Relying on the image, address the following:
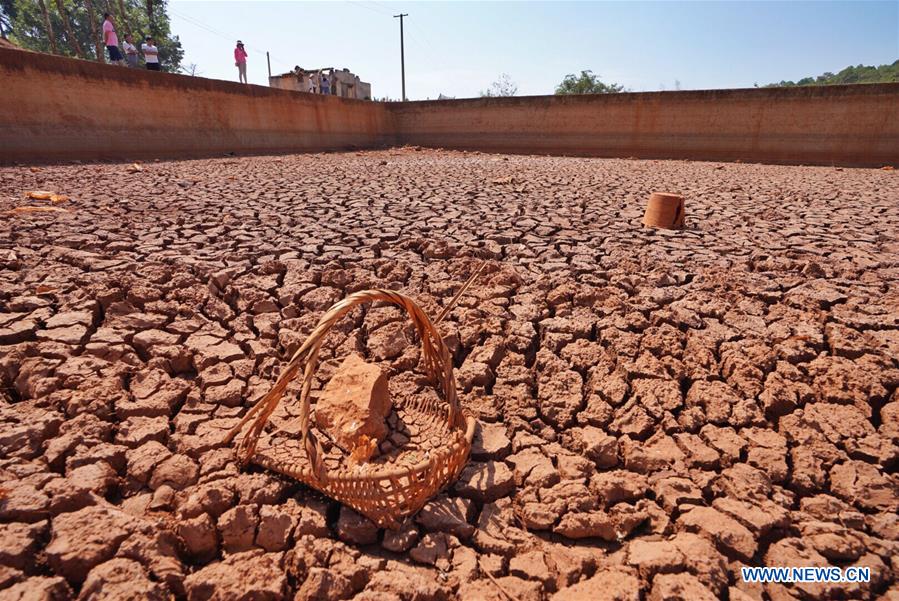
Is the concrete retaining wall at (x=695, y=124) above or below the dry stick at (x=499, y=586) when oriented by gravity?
above

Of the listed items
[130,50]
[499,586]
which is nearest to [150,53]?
[130,50]

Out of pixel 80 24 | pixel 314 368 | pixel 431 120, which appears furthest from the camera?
pixel 80 24

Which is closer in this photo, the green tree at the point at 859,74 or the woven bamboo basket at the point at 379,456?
the woven bamboo basket at the point at 379,456

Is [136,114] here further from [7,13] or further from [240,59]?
[7,13]

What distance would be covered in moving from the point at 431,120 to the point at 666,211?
10137mm

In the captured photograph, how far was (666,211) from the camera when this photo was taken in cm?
325

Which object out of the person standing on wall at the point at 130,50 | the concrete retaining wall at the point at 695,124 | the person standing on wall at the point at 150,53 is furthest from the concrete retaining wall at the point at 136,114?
the concrete retaining wall at the point at 695,124

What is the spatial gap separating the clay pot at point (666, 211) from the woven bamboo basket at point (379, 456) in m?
2.44

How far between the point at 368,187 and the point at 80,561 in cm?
419

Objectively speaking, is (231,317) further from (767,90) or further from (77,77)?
(767,90)

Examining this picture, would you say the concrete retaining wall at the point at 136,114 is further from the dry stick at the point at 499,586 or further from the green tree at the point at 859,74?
the green tree at the point at 859,74

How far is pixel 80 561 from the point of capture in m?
1.04

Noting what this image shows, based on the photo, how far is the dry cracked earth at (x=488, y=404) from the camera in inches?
43.2

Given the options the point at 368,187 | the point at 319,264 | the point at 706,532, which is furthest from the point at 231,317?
the point at 368,187
